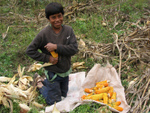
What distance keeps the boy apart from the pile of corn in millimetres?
596

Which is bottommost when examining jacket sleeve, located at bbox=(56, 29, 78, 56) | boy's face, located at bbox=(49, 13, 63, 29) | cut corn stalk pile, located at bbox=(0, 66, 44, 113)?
cut corn stalk pile, located at bbox=(0, 66, 44, 113)

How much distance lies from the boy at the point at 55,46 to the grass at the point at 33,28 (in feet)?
2.04

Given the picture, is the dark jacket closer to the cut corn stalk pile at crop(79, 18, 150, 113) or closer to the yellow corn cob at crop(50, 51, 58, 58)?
the yellow corn cob at crop(50, 51, 58, 58)

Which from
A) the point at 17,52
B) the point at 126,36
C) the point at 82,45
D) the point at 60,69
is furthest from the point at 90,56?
the point at 17,52

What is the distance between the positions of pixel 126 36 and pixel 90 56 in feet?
3.50

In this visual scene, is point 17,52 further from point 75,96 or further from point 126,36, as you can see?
point 126,36

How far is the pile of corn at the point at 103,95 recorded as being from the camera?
2781 millimetres

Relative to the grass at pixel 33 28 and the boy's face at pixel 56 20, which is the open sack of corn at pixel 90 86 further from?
the boy's face at pixel 56 20

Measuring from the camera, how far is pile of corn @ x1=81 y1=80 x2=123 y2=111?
9.12ft

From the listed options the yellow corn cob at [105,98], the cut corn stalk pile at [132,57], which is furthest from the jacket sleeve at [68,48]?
the cut corn stalk pile at [132,57]

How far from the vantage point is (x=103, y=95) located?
9.62 ft

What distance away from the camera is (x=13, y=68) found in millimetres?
3871

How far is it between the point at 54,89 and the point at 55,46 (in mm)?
835

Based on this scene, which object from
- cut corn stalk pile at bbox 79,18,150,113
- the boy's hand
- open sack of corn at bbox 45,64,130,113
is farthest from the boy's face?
cut corn stalk pile at bbox 79,18,150,113
